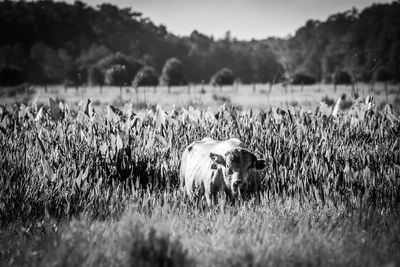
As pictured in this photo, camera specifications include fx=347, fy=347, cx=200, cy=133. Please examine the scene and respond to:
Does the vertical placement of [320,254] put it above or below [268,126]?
below

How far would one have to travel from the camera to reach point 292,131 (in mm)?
5336

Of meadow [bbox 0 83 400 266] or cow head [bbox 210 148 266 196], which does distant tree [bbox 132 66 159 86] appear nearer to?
meadow [bbox 0 83 400 266]

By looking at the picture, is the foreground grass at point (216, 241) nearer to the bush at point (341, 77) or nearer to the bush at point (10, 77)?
the bush at point (341, 77)

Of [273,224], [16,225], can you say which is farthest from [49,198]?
[273,224]

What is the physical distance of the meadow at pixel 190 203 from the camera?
2.36 m

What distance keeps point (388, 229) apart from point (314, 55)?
2950 inches

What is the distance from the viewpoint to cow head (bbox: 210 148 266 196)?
352 centimetres

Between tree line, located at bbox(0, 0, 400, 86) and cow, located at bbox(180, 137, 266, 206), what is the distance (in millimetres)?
29849

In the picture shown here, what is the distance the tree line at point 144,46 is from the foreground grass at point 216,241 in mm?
31093

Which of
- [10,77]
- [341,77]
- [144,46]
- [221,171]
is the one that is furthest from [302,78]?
[144,46]

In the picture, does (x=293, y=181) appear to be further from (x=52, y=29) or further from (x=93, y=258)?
(x=52, y=29)

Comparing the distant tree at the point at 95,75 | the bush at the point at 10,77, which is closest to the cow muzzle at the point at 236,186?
the bush at the point at 10,77

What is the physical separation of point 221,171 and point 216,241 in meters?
1.31

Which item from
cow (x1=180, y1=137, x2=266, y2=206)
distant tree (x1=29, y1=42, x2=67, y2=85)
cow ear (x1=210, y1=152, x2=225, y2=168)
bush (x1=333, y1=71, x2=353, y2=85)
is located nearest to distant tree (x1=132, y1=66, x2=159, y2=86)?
cow (x1=180, y1=137, x2=266, y2=206)
